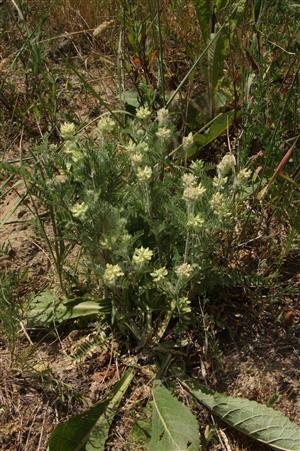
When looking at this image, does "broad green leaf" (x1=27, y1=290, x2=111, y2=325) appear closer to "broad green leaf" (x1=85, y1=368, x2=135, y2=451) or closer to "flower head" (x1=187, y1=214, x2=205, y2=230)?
"broad green leaf" (x1=85, y1=368, x2=135, y2=451)

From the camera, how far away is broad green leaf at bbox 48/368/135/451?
79.9 inches

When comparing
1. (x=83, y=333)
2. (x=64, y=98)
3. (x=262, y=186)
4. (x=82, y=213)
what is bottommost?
(x=83, y=333)

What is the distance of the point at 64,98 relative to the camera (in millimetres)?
3475

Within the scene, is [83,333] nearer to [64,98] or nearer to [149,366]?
[149,366]

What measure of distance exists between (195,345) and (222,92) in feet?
4.70

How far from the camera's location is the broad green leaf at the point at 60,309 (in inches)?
93.3

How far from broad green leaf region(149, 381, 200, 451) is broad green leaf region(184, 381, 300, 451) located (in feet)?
0.35

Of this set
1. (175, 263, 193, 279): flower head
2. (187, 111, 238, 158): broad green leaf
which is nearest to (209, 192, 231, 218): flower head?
(175, 263, 193, 279): flower head

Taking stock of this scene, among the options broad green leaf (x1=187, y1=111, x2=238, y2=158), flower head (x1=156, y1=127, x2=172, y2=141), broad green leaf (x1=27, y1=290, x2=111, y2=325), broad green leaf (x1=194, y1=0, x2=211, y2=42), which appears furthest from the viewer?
broad green leaf (x1=194, y1=0, x2=211, y2=42)

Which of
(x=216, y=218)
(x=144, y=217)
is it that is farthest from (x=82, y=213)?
(x=216, y=218)

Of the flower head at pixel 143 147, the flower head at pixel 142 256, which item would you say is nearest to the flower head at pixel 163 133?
the flower head at pixel 143 147

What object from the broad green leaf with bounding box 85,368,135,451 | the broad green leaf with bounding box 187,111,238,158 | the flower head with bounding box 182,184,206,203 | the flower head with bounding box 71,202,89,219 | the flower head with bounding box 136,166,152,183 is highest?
the flower head with bounding box 136,166,152,183

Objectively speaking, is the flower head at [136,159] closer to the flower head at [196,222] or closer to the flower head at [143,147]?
the flower head at [143,147]

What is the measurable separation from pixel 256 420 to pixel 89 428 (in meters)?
0.61
